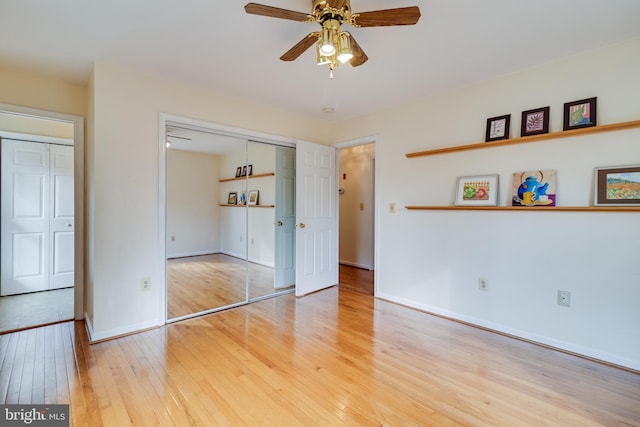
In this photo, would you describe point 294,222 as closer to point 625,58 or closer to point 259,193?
point 259,193

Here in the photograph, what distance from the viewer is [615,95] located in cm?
221

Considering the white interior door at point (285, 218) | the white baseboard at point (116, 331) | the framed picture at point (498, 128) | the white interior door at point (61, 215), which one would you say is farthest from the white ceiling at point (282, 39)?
the white baseboard at point (116, 331)

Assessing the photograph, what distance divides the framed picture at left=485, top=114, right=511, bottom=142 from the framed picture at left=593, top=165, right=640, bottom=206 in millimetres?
762

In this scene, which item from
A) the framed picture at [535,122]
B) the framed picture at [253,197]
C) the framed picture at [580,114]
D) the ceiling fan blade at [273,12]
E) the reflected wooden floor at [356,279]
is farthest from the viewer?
the reflected wooden floor at [356,279]

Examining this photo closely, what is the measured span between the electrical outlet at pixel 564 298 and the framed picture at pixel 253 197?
10.6 feet

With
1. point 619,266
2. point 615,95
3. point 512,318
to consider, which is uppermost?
point 615,95

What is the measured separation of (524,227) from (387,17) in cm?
216

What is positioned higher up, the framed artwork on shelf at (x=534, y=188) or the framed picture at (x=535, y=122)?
the framed picture at (x=535, y=122)

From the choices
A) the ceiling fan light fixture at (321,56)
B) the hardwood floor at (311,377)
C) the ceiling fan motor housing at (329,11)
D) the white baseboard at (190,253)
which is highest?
the ceiling fan motor housing at (329,11)

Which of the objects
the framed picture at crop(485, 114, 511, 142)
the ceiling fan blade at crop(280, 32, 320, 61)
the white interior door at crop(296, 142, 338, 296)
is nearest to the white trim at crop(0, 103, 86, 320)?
the white interior door at crop(296, 142, 338, 296)

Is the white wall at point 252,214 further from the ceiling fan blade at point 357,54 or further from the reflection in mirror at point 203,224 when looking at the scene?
the ceiling fan blade at point 357,54

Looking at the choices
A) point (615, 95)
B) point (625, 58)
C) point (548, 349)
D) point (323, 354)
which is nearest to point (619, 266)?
point (548, 349)

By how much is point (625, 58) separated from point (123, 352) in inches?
178

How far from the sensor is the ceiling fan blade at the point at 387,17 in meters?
1.55
